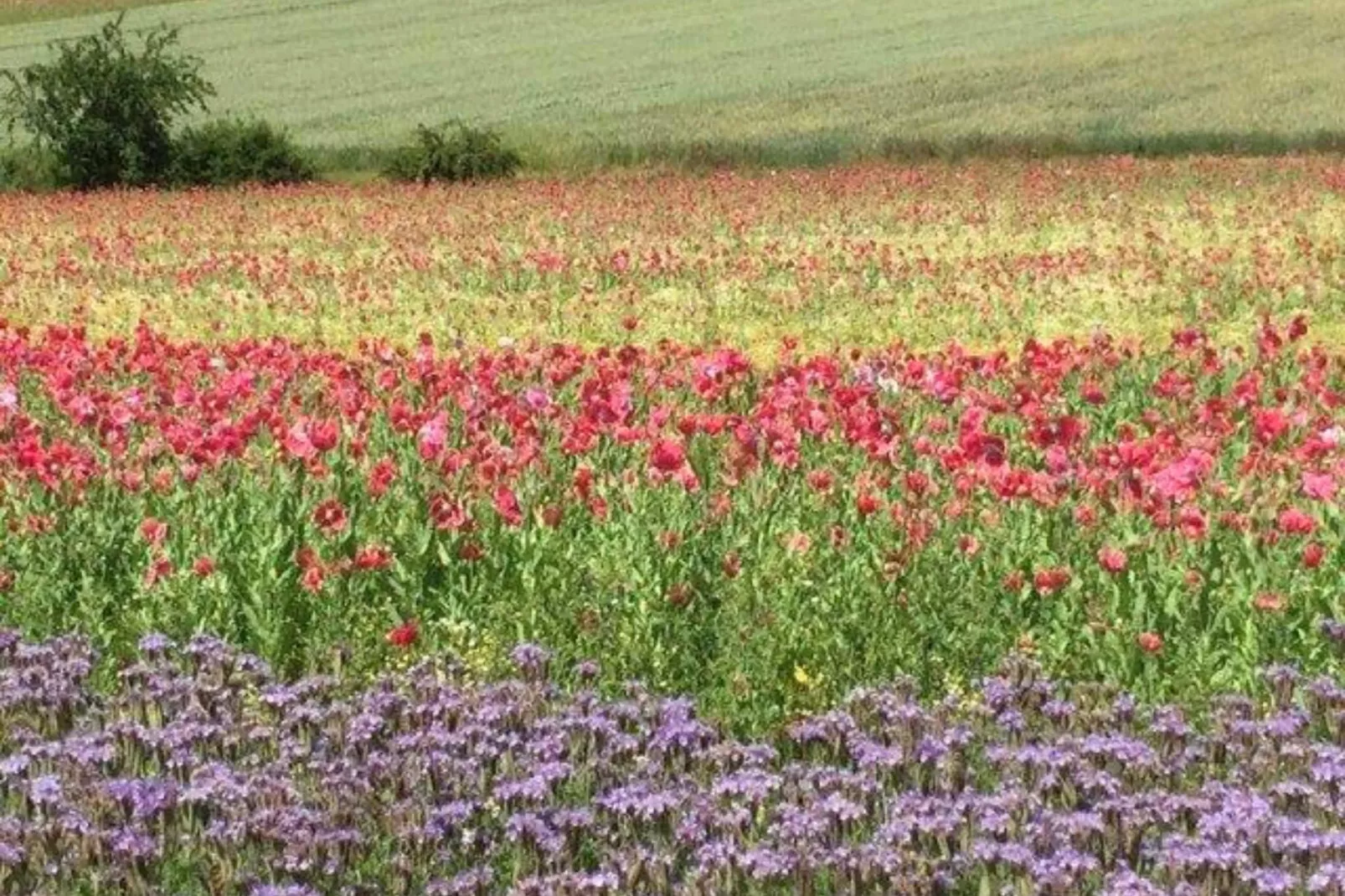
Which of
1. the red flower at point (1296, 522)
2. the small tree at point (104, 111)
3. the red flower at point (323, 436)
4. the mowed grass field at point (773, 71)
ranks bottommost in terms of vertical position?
the mowed grass field at point (773, 71)

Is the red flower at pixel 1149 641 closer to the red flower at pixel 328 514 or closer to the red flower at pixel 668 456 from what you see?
the red flower at pixel 668 456

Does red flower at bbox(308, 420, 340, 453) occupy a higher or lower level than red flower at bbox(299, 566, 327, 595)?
higher

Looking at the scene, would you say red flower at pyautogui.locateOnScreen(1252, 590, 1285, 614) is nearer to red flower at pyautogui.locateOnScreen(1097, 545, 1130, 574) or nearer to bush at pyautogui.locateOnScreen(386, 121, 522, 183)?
red flower at pyautogui.locateOnScreen(1097, 545, 1130, 574)

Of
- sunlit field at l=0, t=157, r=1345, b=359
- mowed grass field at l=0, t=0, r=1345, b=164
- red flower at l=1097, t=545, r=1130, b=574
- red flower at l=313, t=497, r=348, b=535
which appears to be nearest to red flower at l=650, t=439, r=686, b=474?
red flower at l=313, t=497, r=348, b=535

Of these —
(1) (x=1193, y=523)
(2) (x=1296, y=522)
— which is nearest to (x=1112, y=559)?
(1) (x=1193, y=523)

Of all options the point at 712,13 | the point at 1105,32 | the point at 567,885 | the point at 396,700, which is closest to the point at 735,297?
the point at 396,700

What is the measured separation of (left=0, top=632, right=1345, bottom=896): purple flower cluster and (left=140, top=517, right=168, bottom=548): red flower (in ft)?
4.06

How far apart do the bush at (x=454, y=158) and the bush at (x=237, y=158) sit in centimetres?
163

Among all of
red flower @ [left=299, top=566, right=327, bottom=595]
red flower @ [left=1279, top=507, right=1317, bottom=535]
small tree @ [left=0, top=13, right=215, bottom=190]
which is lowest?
small tree @ [left=0, top=13, right=215, bottom=190]

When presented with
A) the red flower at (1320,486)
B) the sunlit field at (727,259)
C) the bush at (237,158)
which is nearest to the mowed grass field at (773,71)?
the bush at (237,158)

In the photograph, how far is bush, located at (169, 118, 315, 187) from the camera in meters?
34.8

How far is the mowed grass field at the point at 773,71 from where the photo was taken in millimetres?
36625

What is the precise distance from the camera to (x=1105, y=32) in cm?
4994

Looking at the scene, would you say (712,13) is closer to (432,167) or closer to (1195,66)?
(1195,66)
